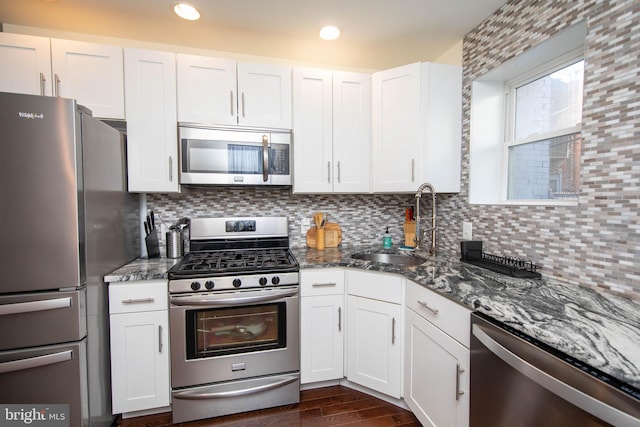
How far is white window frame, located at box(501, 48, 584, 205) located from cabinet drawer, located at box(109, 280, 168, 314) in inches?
89.7

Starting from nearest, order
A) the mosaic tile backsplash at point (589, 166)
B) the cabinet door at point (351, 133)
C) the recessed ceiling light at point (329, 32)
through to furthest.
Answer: the mosaic tile backsplash at point (589, 166), the recessed ceiling light at point (329, 32), the cabinet door at point (351, 133)

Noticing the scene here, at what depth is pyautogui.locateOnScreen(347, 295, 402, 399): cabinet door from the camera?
167cm

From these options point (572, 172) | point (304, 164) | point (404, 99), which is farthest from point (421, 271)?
point (404, 99)

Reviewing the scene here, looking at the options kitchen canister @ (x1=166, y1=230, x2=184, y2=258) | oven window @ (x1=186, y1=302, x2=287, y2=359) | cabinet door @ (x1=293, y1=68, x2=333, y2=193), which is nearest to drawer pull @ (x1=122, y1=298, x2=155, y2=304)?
oven window @ (x1=186, y1=302, x2=287, y2=359)

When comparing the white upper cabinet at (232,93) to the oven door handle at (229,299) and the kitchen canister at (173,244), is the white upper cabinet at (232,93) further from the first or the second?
the oven door handle at (229,299)

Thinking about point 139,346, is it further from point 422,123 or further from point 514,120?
point 514,120

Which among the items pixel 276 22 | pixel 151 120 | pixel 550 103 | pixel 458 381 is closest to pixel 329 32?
pixel 276 22

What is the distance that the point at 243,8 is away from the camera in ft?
5.63

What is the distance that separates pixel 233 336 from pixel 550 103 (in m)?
2.42

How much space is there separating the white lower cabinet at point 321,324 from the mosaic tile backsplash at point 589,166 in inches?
40.6

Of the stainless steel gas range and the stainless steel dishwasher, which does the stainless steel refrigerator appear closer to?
the stainless steel gas range

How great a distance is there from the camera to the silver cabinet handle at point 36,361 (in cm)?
127

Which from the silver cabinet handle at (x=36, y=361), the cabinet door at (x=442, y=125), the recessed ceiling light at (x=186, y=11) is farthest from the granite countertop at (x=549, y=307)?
the recessed ceiling light at (x=186, y=11)

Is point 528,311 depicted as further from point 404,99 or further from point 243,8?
point 243,8
